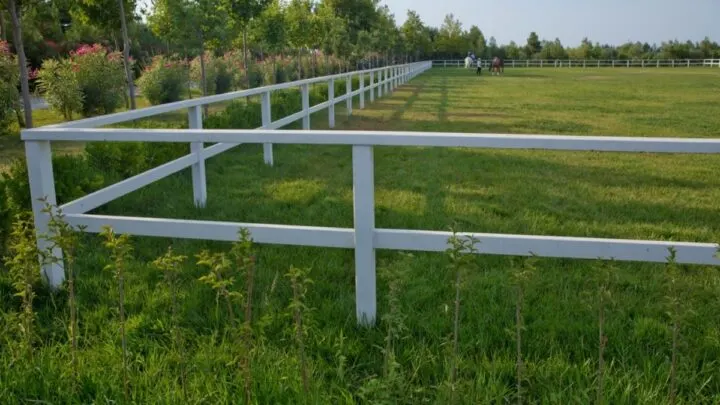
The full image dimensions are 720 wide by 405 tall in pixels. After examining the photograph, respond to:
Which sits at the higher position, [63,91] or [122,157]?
[63,91]

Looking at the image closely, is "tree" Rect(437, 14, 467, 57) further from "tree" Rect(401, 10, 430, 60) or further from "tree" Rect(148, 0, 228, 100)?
"tree" Rect(148, 0, 228, 100)

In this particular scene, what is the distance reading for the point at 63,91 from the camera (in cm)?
1405

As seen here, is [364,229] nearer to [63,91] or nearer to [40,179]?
[40,179]

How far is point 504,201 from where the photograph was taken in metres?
6.53

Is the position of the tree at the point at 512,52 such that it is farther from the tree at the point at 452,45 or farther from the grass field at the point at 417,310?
the grass field at the point at 417,310

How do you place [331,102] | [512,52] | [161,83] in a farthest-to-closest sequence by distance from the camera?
[512,52]
[161,83]
[331,102]

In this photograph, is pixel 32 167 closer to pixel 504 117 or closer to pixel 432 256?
pixel 432 256

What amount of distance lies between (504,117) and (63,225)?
14.1m

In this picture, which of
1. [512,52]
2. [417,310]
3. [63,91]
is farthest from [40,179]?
[512,52]

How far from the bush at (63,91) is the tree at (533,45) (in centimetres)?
10127

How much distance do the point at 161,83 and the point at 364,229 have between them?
692 inches

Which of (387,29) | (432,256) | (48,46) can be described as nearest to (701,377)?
(432,256)

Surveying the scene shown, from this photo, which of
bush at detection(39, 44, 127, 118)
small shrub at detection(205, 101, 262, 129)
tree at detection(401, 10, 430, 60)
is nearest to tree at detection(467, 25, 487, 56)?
tree at detection(401, 10, 430, 60)

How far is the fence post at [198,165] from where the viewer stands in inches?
244
